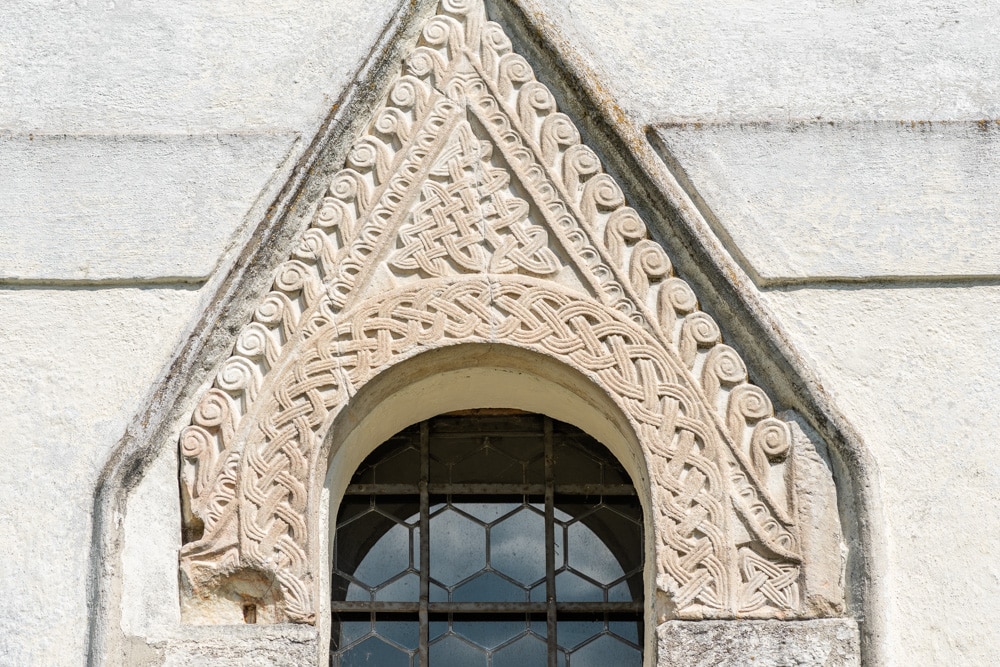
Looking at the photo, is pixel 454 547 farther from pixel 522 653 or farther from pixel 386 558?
pixel 522 653

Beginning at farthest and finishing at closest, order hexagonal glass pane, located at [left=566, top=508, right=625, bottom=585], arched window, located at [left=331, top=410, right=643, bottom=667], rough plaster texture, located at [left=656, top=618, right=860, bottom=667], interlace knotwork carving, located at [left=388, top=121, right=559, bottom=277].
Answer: hexagonal glass pane, located at [left=566, top=508, right=625, bottom=585] < arched window, located at [left=331, top=410, right=643, bottom=667] < interlace knotwork carving, located at [left=388, top=121, right=559, bottom=277] < rough plaster texture, located at [left=656, top=618, right=860, bottom=667]

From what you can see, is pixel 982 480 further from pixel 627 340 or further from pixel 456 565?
pixel 456 565

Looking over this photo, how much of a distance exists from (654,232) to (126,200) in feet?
5.96

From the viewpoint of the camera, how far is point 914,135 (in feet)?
17.6

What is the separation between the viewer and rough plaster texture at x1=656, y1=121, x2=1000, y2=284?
5.18m

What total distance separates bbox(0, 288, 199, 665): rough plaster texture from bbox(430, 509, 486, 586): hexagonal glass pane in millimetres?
1153

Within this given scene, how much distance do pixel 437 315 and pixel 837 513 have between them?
1442mm

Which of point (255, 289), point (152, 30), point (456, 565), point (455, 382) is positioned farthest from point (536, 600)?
point (152, 30)

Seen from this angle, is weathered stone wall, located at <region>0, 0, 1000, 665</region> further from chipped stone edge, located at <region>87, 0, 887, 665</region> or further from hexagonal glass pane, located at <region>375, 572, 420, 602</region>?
hexagonal glass pane, located at <region>375, 572, 420, 602</region>

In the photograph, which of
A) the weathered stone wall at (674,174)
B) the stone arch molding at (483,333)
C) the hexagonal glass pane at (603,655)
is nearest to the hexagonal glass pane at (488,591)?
the hexagonal glass pane at (603,655)

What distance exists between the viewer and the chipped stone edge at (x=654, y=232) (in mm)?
4785

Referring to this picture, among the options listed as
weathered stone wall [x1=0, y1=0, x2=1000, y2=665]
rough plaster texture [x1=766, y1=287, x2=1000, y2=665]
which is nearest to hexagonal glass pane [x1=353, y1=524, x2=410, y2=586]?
weathered stone wall [x1=0, y1=0, x2=1000, y2=665]

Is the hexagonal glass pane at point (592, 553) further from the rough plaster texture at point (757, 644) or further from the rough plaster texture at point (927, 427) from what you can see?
the rough plaster texture at point (927, 427)

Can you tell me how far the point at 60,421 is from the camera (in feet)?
16.4
